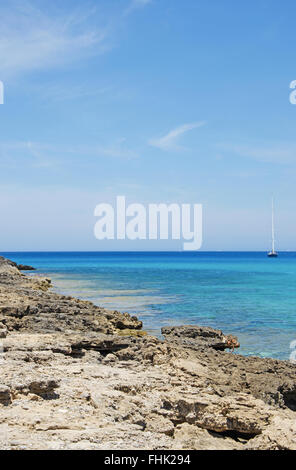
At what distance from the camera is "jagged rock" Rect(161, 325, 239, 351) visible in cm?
1361

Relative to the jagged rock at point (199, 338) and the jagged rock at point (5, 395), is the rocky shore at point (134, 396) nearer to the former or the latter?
the jagged rock at point (5, 395)

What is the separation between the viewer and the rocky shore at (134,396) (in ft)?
19.2

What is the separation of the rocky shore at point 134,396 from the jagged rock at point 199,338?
1.91m

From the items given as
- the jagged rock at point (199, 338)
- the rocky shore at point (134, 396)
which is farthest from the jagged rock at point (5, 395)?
the jagged rock at point (199, 338)

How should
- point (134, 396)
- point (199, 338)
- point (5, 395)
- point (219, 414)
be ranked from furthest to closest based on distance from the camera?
1. point (199, 338)
2. point (134, 396)
3. point (219, 414)
4. point (5, 395)

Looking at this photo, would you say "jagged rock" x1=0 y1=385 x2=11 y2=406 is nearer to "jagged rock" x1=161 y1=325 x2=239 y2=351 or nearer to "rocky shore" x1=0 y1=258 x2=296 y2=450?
"rocky shore" x1=0 y1=258 x2=296 y2=450

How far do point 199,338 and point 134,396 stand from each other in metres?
7.46

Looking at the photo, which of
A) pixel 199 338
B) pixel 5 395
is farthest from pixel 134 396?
pixel 199 338

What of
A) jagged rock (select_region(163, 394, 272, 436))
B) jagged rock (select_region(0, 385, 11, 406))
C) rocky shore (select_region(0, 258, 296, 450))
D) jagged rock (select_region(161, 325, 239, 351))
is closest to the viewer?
rocky shore (select_region(0, 258, 296, 450))

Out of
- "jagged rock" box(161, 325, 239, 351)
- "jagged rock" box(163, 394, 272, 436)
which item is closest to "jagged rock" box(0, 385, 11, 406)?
"jagged rock" box(163, 394, 272, 436)

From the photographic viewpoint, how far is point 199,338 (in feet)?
48.1

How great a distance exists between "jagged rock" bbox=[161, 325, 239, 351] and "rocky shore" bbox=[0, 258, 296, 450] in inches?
75.1

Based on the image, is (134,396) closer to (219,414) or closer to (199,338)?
(219,414)

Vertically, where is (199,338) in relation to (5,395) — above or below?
below
